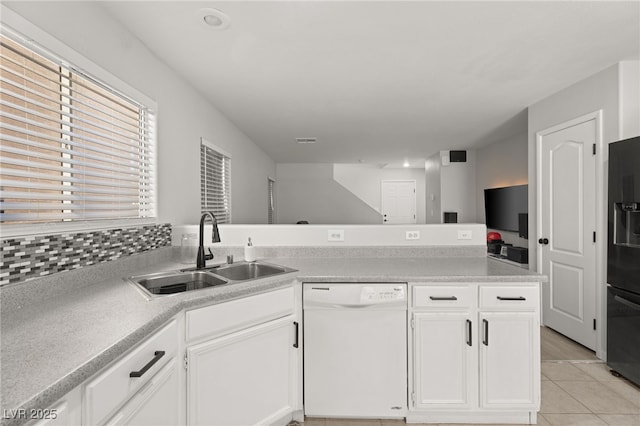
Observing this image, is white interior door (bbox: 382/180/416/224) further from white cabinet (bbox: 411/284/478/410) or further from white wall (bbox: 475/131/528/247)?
white cabinet (bbox: 411/284/478/410)

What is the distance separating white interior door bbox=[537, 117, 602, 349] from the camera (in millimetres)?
2709

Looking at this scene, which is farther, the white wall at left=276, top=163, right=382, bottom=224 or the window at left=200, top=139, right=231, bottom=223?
the white wall at left=276, top=163, right=382, bottom=224

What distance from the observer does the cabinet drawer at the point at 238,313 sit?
132 cm

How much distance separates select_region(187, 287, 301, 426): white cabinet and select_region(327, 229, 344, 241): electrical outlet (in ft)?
2.31

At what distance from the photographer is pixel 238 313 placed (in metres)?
1.45

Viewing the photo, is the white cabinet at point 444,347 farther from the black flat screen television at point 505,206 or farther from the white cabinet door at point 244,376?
the black flat screen television at point 505,206

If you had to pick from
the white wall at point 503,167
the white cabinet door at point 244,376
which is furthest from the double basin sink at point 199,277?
the white wall at point 503,167

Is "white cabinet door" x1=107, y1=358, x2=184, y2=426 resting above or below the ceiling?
below

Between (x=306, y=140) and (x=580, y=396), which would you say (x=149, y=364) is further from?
(x=306, y=140)

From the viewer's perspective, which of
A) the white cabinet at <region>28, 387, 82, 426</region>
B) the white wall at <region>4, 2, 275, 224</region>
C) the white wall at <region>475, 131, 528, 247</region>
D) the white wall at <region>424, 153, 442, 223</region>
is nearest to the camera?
the white cabinet at <region>28, 387, 82, 426</region>

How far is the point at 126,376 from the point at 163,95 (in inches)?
80.2

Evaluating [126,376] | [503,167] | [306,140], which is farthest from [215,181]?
[503,167]

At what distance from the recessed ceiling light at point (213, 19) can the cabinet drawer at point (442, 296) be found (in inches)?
75.9

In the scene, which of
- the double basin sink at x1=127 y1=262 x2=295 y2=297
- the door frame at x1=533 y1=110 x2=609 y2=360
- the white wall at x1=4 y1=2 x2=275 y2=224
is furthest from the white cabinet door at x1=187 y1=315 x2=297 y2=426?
the door frame at x1=533 y1=110 x2=609 y2=360
